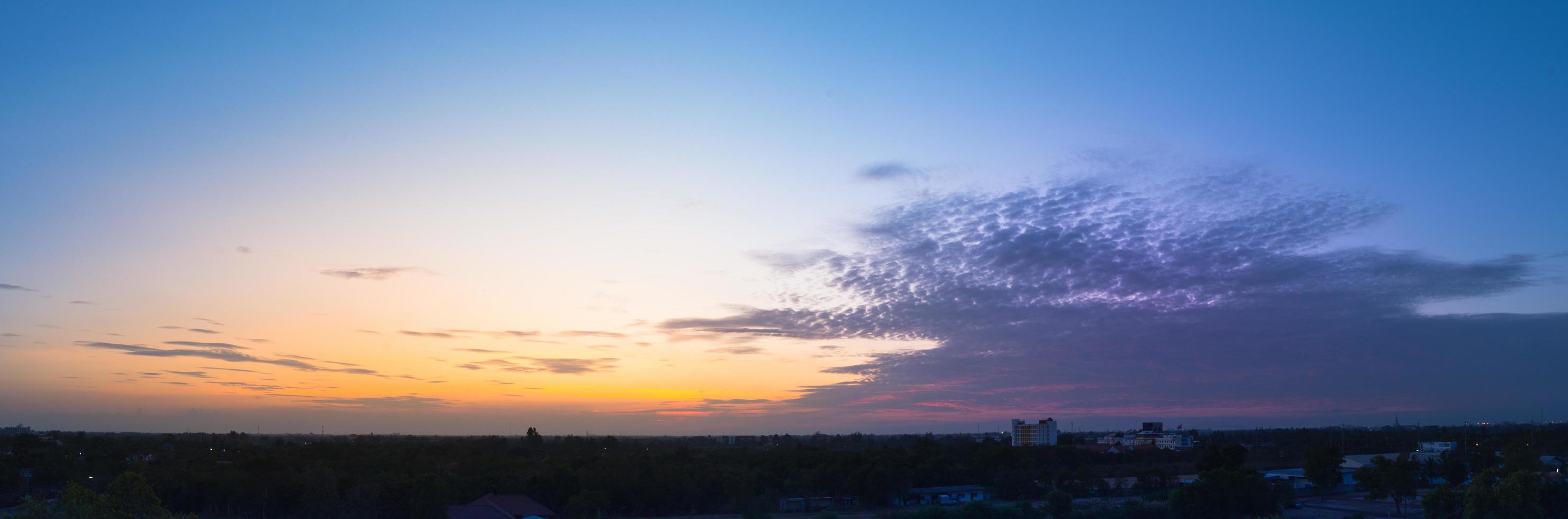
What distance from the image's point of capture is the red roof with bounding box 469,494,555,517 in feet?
145

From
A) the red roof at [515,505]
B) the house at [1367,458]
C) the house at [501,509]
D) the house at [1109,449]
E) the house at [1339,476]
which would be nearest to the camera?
the house at [501,509]

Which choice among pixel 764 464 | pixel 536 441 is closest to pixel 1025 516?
pixel 764 464

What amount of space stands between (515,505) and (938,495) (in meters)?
27.7

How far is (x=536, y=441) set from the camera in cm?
10712

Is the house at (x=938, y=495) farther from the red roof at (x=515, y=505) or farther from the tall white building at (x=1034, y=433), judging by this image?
the tall white building at (x=1034, y=433)

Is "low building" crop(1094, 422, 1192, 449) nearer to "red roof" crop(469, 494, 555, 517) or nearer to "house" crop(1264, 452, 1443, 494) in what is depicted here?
"house" crop(1264, 452, 1443, 494)

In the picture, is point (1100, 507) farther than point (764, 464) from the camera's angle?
No

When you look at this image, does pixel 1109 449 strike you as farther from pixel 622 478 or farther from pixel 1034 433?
pixel 622 478

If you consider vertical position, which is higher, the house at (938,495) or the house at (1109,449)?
the house at (938,495)

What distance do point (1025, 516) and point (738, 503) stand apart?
20.7m

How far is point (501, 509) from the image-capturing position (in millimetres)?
43938

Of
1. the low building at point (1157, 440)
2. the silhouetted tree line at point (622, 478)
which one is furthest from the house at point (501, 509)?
the low building at point (1157, 440)

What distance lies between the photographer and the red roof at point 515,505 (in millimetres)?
44344

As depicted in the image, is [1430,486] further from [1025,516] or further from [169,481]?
[169,481]
